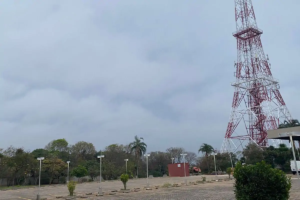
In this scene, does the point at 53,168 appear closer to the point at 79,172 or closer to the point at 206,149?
the point at 79,172

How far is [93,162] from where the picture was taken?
50688 millimetres

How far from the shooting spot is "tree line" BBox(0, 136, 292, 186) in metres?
39.4

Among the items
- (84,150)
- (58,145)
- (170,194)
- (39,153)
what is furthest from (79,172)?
(170,194)

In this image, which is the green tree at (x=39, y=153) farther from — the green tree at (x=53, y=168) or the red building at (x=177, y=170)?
the red building at (x=177, y=170)

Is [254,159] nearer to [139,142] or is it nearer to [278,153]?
[278,153]

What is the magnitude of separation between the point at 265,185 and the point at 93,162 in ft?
152

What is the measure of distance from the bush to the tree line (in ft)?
112

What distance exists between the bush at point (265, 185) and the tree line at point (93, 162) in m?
34.0

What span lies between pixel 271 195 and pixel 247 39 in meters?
46.5

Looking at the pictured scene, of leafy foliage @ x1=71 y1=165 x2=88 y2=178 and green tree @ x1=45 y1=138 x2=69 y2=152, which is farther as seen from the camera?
green tree @ x1=45 y1=138 x2=69 y2=152

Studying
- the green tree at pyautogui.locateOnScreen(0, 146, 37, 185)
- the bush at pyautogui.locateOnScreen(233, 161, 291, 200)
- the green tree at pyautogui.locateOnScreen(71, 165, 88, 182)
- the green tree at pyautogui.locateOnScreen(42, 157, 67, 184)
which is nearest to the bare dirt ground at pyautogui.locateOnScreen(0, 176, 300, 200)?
the bush at pyautogui.locateOnScreen(233, 161, 291, 200)

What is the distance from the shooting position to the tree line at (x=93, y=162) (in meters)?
39.4

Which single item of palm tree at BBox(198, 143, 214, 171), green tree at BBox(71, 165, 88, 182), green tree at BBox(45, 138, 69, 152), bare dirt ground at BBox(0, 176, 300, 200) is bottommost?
bare dirt ground at BBox(0, 176, 300, 200)

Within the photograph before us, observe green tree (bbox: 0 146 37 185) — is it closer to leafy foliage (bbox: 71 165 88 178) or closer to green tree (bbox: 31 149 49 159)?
leafy foliage (bbox: 71 165 88 178)
